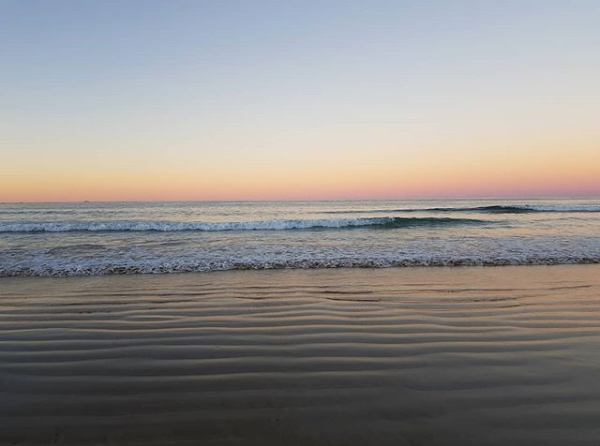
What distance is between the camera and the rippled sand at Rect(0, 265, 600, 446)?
2568 mm

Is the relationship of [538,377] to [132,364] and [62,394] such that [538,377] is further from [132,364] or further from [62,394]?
[62,394]

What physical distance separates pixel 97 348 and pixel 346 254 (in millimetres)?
8698

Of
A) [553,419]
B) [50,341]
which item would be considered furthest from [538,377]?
[50,341]

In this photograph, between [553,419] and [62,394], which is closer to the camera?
[553,419]

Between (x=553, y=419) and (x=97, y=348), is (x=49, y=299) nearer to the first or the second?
(x=97, y=348)

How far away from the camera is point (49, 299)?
22.1 feet

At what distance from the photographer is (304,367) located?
143 inches

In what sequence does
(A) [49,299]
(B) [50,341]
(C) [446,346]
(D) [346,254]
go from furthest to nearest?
(D) [346,254] → (A) [49,299] → (B) [50,341] → (C) [446,346]

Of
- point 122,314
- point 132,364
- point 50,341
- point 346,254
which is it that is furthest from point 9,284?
→ point 346,254

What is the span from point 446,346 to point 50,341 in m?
4.76

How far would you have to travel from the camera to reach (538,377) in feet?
11.0

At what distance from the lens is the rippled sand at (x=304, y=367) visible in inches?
101

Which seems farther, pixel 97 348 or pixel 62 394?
pixel 97 348

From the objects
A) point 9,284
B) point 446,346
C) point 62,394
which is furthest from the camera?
point 9,284
